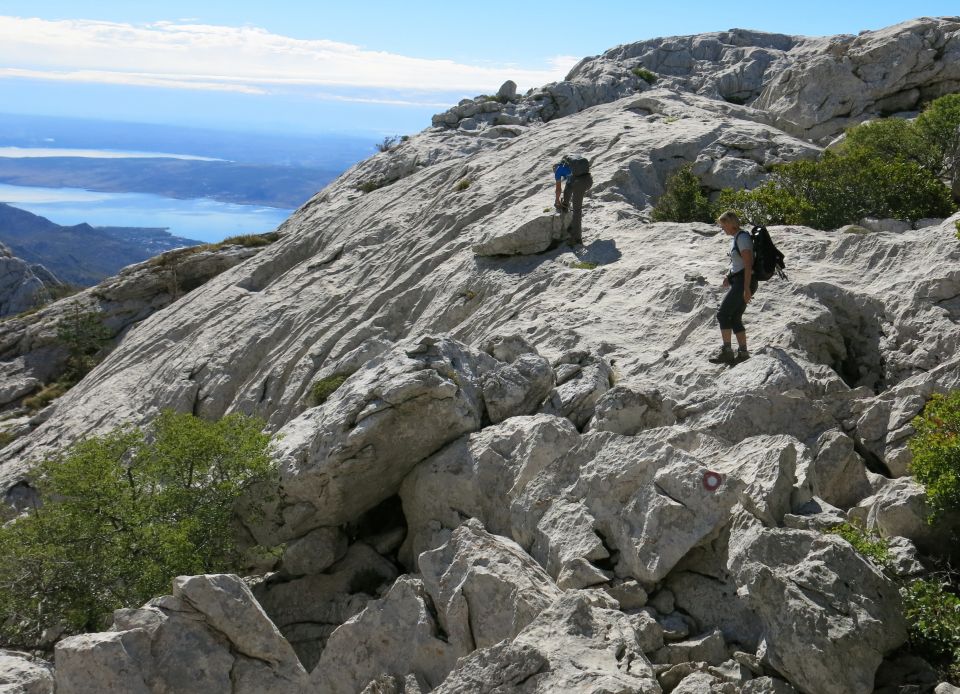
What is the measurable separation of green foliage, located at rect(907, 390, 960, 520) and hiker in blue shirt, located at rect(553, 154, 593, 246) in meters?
18.3

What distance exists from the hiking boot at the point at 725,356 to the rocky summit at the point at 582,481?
0.80ft

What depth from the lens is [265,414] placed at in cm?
3181

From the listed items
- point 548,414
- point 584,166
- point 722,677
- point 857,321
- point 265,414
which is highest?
point 584,166

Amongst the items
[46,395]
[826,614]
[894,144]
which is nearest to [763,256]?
[826,614]

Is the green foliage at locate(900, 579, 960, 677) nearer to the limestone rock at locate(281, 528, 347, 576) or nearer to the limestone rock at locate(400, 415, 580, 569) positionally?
the limestone rock at locate(400, 415, 580, 569)

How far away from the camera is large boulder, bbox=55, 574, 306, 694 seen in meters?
12.8

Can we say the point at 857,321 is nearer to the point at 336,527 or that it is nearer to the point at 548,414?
the point at 548,414

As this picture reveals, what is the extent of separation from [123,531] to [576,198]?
64.8 feet

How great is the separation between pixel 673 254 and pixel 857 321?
7.56 metres

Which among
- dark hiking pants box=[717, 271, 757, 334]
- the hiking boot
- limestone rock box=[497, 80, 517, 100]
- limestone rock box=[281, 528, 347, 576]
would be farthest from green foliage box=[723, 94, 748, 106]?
limestone rock box=[281, 528, 347, 576]

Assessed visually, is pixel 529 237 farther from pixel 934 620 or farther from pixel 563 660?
pixel 934 620

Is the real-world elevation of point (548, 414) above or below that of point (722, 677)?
above

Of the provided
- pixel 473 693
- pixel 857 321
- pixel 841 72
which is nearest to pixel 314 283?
pixel 857 321

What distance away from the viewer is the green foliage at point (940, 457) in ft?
38.8
